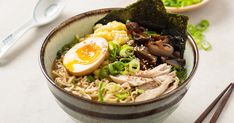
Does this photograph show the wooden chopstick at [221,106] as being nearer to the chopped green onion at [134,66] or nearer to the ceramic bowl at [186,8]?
the chopped green onion at [134,66]

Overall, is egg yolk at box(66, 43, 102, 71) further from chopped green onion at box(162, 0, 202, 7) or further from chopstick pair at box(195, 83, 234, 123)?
chopped green onion at box(162, 0, 202, 7)

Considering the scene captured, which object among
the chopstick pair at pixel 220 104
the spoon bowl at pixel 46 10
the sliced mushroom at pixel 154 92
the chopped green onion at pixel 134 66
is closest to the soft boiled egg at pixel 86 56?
the chopped green onion at pixel 134 66

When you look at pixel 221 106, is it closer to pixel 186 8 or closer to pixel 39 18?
pixel 186 8

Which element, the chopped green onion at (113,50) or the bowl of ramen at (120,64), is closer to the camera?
the bowl of ramen at (120,64)

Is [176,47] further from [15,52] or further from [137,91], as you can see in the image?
[15,52]

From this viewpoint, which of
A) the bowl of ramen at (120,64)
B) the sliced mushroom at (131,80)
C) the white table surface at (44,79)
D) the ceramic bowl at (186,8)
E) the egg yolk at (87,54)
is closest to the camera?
the bowl of ramen at (120,64)

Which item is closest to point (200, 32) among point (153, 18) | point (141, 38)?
point (153, 18)

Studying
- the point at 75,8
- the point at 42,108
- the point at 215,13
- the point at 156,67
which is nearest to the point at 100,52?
the point at 156,67
